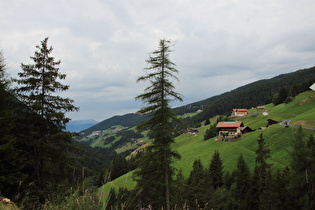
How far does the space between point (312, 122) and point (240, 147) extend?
20.3 meters

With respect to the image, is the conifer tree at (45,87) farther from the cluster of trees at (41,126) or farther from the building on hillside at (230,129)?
the building on hillside at (230,129)

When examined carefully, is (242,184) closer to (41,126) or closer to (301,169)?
(301,169)

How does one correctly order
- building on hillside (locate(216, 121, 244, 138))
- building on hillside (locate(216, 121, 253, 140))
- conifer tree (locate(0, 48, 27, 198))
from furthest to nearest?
building on hillside (locate(216, 121, 244, 138)) → building on hillside (locate(216, 121, 253, 140)) → conifer tree (locate(0, 48, 27, 198))

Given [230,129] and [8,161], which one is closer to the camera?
[8,161]

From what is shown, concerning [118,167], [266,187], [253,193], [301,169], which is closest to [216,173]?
[253,193]

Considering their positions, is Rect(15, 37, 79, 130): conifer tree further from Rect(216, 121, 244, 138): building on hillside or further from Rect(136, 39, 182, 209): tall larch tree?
Rect(216, 121, 244, 138): building on hillside

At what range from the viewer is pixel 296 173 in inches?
772

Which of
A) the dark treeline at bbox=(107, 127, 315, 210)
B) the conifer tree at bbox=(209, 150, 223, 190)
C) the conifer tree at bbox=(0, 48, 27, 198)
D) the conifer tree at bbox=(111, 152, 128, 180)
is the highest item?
the conifer tree at bbox=(0, 48, 27, 198)

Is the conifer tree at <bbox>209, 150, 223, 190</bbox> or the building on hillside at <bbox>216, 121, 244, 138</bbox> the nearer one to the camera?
the conifer tree at <bbox>209, 150, 223, 190</bbox>

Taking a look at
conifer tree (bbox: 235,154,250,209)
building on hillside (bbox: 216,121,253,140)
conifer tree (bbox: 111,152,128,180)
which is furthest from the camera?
conifer tree (bbox: 111,152,128,180)

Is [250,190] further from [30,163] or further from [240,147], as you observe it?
[30,163]

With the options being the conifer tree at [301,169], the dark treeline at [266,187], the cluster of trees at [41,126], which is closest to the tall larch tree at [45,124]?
the cluster of trees at [41,126]

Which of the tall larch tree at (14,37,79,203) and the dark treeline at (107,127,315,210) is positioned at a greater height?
the tall larch tree at (14,37,79,203)

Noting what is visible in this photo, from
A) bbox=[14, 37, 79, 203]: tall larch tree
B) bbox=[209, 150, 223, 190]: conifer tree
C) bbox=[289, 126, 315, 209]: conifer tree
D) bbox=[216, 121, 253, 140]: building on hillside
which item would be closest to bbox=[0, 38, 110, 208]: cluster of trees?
bbox=[14, 37, 79, 203]: tall larch tree
